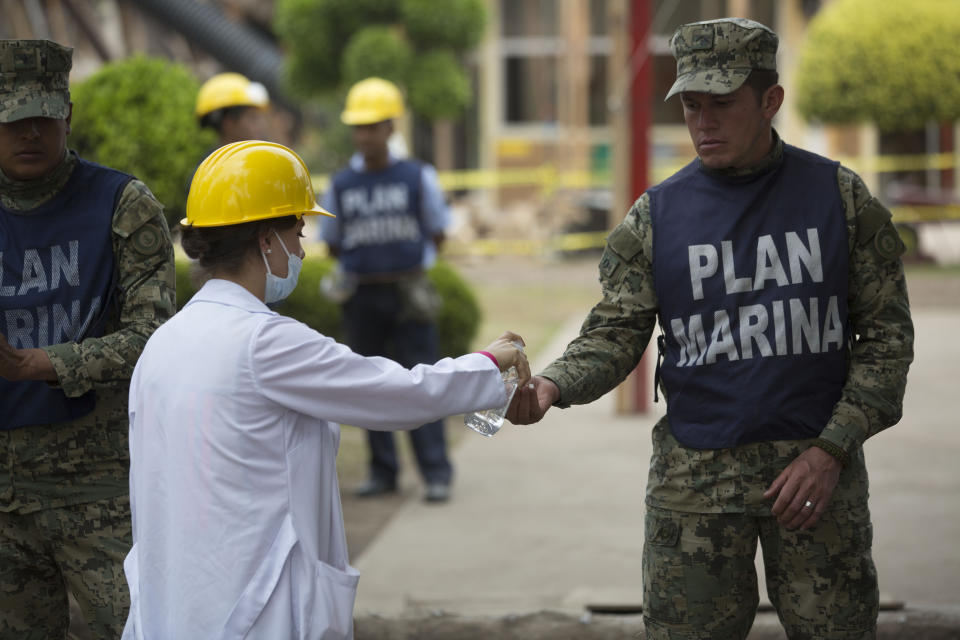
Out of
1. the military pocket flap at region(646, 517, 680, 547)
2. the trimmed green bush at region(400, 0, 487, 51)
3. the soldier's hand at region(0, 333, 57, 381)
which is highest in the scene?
the trimmed green bush at region(400, 0, 487, 51)

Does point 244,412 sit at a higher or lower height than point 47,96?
lower

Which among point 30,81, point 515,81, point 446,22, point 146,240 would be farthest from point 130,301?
point 515,81

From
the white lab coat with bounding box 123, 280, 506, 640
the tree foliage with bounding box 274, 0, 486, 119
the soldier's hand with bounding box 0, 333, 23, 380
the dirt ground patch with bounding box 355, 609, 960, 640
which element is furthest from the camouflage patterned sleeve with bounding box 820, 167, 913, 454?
the tree foliage with bounding box 274, 0, 486, 119

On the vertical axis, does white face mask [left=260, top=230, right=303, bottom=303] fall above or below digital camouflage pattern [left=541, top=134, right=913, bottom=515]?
above

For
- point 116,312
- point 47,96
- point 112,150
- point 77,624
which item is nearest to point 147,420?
point 116,312

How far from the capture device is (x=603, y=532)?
6.47 metres

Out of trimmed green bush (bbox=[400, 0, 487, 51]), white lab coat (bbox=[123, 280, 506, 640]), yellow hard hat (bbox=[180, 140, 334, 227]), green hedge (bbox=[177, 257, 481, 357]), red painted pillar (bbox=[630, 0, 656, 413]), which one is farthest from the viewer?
trimmed green bush (bbox=[400, 0, 487, 51])

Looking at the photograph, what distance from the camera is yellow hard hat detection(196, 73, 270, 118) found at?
6.22 metres

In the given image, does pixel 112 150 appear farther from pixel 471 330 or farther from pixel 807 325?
pixel 807 325

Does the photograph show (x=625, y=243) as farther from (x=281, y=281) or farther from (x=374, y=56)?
(x=374, y=56)

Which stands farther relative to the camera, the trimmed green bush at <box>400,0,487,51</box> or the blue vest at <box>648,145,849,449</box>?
the trimmed green bush at <box>400,0,487,51</box>

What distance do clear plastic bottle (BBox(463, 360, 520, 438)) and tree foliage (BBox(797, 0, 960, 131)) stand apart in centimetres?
1518

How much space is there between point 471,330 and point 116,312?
21.7 ft

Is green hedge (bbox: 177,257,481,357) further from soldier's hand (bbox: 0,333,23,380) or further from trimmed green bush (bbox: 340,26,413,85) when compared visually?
trimmed green bush (bbox: 340,26,413,85)
